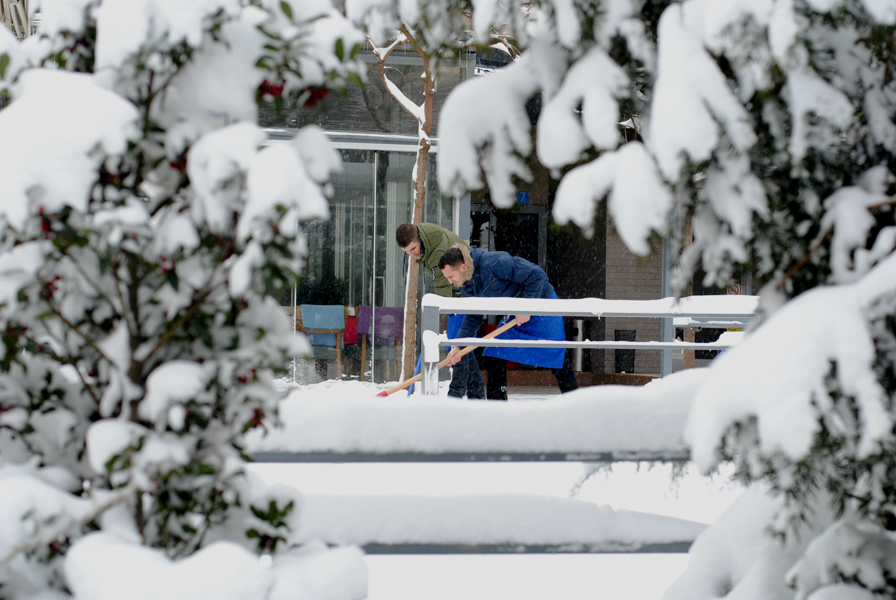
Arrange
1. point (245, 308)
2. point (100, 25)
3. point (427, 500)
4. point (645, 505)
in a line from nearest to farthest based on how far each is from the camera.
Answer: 1. point (100, 25)
2. point (245, 308)
3. point (427, 500)
4. point (645, 505)

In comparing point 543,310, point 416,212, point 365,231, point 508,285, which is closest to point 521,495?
point 543,310

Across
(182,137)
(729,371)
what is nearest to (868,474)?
(729,371)

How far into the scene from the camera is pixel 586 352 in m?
12.4

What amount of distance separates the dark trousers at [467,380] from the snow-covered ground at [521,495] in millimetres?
1901

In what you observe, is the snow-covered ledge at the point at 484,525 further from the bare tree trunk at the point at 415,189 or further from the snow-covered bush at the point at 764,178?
the bare tree trunk at the point at 415,189

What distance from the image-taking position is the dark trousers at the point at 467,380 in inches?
224

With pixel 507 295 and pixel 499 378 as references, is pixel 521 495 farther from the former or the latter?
pixel 507 295

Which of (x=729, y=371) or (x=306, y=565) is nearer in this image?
(x=729, y=371)

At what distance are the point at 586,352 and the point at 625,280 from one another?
1325 millimetres

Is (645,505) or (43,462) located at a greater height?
(43,462)

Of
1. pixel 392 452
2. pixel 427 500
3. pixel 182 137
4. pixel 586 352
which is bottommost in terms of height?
pixel 586 352

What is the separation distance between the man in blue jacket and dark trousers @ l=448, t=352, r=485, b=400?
0.60ft

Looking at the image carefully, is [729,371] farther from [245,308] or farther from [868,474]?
[245,308]

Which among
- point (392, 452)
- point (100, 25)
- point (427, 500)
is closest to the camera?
point (100, 25)
